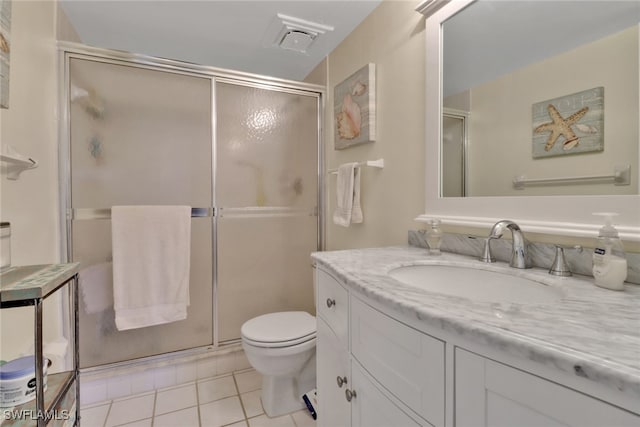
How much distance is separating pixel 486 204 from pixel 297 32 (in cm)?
151

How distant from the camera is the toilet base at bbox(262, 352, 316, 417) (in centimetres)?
A: 152

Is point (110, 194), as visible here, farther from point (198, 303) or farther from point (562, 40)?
point (562, 40)

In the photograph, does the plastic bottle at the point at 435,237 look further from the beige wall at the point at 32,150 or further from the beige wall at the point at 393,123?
the beige wall at the point at 32,150

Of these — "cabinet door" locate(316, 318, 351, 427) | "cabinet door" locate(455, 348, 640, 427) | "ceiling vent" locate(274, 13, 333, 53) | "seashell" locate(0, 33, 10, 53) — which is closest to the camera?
"cabinet door" locate(455, 348, 640, 427)

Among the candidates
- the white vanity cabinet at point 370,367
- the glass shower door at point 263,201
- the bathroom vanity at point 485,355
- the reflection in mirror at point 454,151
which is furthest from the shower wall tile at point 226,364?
the reflection in mirror at point 454,151

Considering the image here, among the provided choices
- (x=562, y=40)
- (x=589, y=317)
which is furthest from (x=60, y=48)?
(x=589, y=317)

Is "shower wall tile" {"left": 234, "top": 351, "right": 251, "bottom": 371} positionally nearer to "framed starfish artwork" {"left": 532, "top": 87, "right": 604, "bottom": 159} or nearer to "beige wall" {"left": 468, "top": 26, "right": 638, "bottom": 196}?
A: "beige wall" {"left": 468, "top": 26, "right": 638, "bottom": 196}

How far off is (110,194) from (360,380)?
5.41ft

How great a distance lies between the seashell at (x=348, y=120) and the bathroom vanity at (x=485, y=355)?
3.64 feet

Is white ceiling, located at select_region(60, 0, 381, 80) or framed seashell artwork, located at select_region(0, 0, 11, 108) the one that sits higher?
white ceiling, located at select_region(60, 0, 381, 80)

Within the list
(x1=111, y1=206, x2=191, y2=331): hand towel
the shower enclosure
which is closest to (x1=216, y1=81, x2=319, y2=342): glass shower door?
the shower enclosure

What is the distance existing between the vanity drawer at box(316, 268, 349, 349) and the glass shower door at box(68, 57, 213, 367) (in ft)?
3.57

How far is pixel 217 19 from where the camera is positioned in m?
1.73

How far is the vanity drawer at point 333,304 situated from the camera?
0.85 meters
